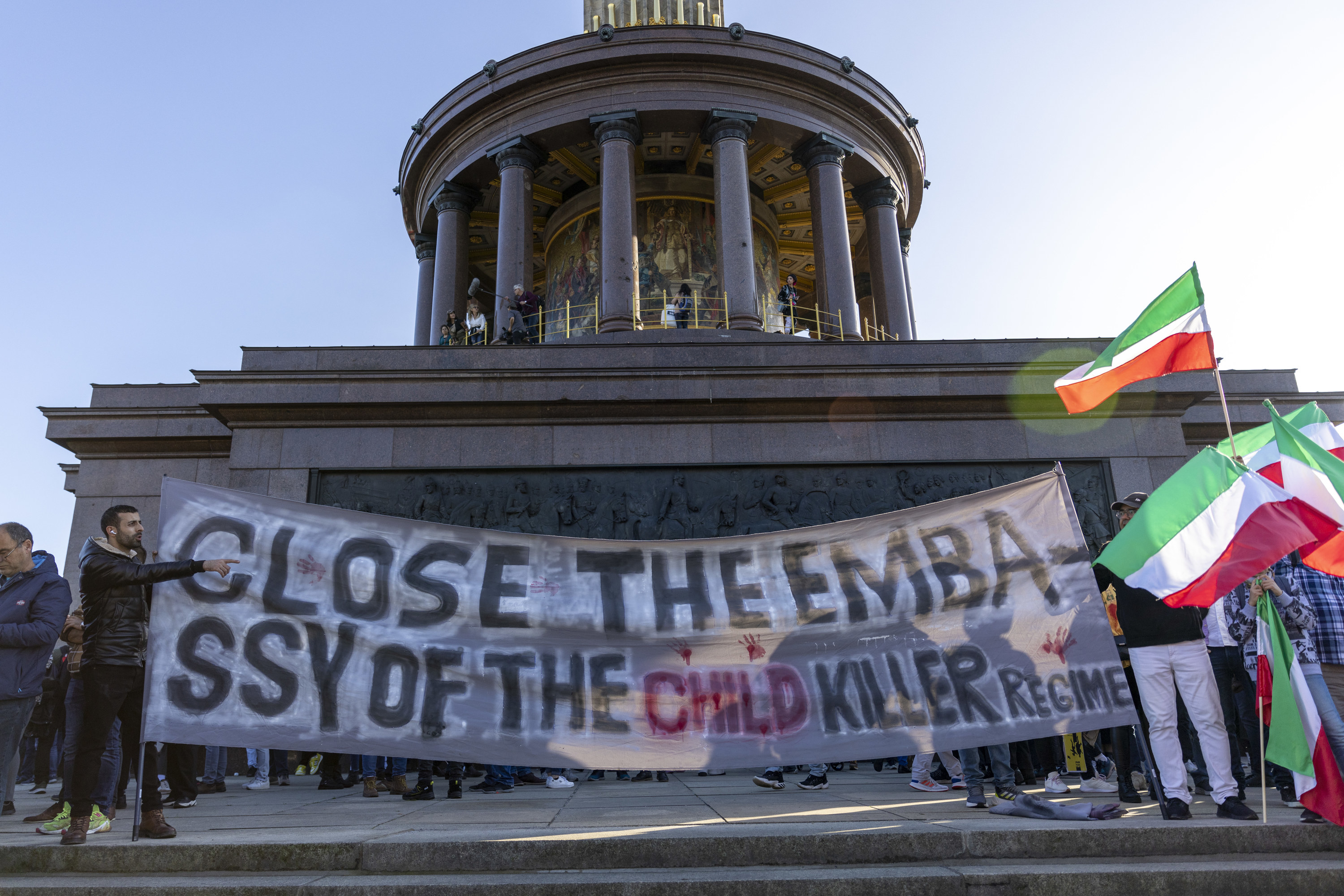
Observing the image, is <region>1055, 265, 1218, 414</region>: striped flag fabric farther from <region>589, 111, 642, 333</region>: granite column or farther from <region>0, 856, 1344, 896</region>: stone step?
<region>589, 111, 642, 333</region>: granite column

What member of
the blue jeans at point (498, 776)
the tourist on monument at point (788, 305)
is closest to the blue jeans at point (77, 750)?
the blue jeans at point (498, 776)

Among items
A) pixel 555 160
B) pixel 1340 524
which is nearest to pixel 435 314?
pixel 555 160

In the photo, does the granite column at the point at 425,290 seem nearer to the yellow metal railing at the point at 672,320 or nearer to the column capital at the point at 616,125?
the yellow metal railing at the point at 672,320

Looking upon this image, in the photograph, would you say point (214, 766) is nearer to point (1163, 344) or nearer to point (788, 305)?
point (1163, 344)

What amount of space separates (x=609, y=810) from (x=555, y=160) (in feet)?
72.8

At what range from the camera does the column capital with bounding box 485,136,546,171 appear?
23.1 metres

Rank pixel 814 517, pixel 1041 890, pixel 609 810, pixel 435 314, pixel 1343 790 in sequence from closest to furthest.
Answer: pixel 1041 890, pixel 1343 790, pixel 609 810, pixel 814 517, pixel 435 314

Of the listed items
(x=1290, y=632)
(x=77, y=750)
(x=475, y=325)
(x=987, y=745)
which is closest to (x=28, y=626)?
(x=77, y=750)

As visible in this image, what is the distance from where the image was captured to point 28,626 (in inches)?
224

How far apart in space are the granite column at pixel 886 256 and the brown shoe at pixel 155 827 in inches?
876

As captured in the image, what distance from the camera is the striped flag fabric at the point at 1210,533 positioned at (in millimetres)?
5266

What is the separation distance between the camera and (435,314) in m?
24.6

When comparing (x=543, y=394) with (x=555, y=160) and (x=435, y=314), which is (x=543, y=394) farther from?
(x=555, y=160)

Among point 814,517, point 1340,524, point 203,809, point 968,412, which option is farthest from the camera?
point 968,412
